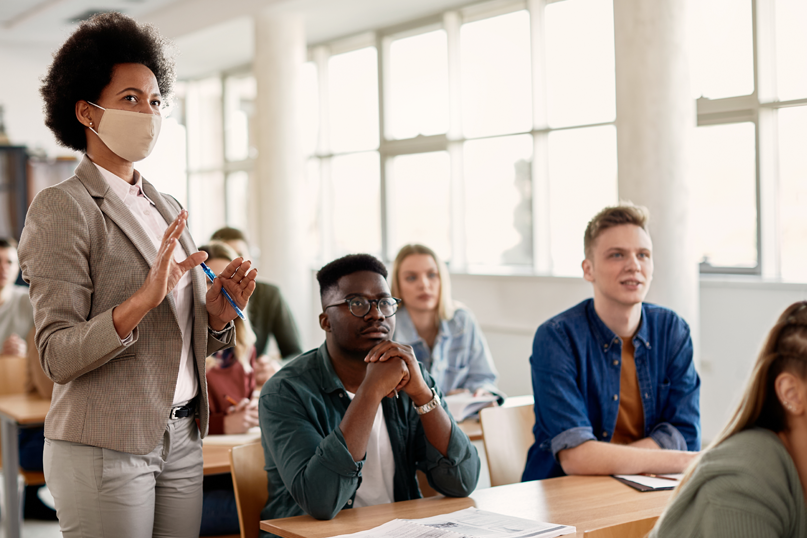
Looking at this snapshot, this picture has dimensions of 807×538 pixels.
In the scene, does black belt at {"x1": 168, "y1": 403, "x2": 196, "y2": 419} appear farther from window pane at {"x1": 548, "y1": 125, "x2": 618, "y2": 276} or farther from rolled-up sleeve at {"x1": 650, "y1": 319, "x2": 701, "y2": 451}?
window pane at {"x1": 548, "y1": 125, "x2": 618, "y2": 276}

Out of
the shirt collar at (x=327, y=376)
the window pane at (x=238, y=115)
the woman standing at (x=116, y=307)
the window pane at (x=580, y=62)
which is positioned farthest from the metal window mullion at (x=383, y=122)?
the woman standing at (x=116, y=307)

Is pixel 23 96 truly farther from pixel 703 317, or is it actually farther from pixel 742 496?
pixel 742 496

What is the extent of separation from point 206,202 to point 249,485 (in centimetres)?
894

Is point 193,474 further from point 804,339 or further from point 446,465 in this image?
point 804,339

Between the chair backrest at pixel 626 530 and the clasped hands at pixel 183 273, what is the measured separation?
940mm

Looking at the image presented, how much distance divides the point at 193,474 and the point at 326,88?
731 cm

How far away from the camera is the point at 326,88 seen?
869 cm

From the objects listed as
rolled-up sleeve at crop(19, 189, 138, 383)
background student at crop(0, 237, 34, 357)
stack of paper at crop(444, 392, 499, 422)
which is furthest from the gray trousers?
background student at crop(0, 237, 34, 357)

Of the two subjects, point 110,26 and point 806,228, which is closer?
point 110,26

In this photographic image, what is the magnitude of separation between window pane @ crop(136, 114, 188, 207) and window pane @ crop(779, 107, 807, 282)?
754cm

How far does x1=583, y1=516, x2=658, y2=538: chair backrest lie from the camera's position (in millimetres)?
1733

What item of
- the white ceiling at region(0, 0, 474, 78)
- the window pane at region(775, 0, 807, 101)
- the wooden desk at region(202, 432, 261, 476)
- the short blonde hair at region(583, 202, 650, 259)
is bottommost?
the wooden desk at region(202, 432, 261, 476)

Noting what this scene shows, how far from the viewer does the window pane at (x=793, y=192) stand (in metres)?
5.01

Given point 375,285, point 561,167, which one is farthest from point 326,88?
point 375,285
